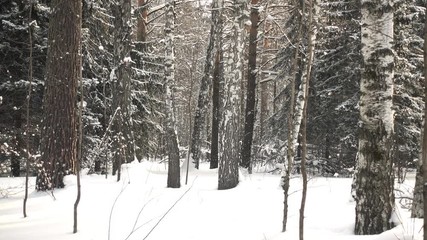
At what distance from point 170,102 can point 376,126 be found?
20.2 ft

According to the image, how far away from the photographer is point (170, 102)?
10.1m

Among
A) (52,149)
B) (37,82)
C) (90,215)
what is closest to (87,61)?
(37,82)

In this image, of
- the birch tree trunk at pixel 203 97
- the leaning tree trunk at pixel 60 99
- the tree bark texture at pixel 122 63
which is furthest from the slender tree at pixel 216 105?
the leaning tree trunk at pixel 60 99

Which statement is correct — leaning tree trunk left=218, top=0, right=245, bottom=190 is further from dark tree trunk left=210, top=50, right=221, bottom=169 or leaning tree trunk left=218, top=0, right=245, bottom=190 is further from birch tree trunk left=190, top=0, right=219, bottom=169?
dark tree trunk left=210, top=50, right=221, bottom=169

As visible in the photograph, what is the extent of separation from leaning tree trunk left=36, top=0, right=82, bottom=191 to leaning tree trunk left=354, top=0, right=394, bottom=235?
548cm

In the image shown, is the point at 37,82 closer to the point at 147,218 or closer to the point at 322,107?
the point at 147,218

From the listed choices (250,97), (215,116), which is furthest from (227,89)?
(215,116)

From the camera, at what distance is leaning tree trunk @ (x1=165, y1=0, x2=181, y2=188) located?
10062 mm

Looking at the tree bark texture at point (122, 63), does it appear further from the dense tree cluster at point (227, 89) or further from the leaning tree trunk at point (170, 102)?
the leaning tree trunk at point (170, 102)

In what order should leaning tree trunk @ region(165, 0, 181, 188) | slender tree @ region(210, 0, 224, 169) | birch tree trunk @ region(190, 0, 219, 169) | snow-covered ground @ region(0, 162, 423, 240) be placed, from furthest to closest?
slender tree @ region(210, 0, 224, 169) < birch tree trunk @ region(190, 0, 219, 169) < leaning tree trunk @ region(165, 0, 181, 188) < snow-covered ground @ region(0, 162, 423, 240)

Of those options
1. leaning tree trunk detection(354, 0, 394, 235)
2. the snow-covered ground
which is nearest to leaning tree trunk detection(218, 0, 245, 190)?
the snow-covered ground

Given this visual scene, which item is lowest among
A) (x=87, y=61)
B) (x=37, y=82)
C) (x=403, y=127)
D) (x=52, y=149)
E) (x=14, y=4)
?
(x=52, y=149)

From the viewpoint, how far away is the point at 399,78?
12281 millimetres

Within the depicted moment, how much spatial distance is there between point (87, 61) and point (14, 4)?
2750 mm
